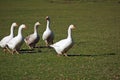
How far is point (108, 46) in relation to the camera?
21359 millimetres

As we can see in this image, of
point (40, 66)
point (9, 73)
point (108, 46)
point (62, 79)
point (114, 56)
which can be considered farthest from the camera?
point (108, 46)

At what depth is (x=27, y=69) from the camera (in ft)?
46.9

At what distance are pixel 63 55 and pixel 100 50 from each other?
2.93m

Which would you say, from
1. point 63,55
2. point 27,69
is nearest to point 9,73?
point 27,69

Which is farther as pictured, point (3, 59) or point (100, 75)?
point (3, 59)

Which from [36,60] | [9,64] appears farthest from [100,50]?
[9,64]

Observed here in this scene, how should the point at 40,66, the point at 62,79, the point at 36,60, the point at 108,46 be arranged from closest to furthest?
the point at 62,79
the point at 40,66
the point at 36,60
the point at 108,46

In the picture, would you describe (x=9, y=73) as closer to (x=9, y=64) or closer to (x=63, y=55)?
(x=9, y=64)

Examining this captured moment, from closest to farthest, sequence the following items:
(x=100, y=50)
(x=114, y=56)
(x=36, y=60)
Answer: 1. (x=36, y=60)
2. (x=114, y=56)
3. (x=100, y=50)

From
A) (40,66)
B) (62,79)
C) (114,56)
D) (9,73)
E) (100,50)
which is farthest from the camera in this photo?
(100,50)

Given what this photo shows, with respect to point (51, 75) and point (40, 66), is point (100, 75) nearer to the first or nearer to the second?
point (51, 75)

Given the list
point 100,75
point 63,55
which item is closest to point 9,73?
point 100,75

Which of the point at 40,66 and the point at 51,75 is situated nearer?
the point at 51,75

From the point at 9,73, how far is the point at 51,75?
1.66 meters
